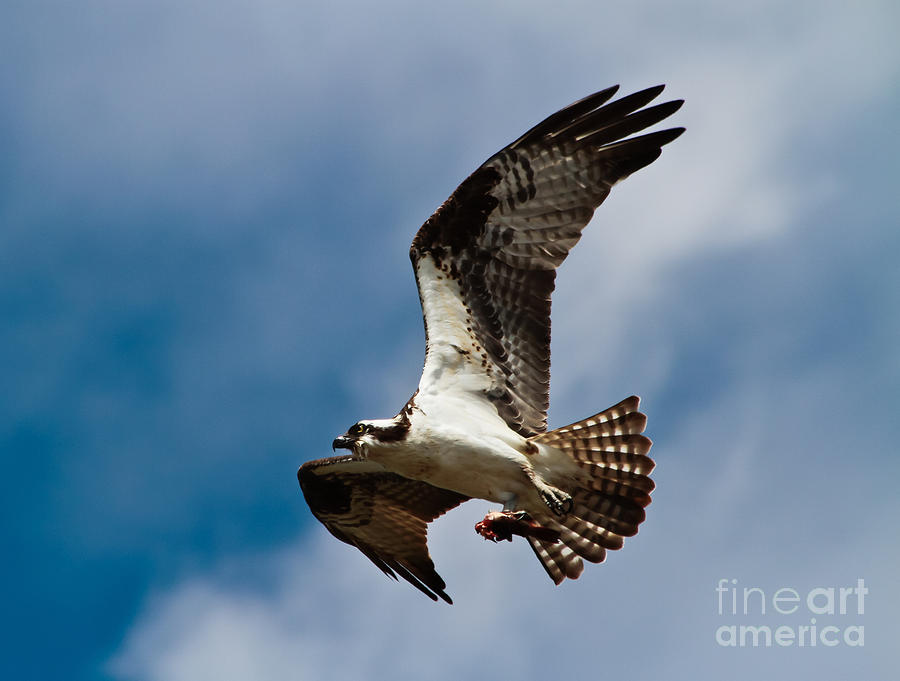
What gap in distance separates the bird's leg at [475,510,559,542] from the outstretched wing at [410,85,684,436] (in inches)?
32.9

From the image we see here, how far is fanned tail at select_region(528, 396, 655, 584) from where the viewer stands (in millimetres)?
9766

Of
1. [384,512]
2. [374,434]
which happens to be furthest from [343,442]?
[384,512]

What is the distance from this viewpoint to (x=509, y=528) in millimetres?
9281

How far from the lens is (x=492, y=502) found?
976 centimetres

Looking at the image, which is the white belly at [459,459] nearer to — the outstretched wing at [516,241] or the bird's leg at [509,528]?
the bird's leg at [509,528]

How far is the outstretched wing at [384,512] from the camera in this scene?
1080 centimetres

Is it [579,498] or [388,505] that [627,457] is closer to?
[579,498]

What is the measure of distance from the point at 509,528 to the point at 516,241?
234cm

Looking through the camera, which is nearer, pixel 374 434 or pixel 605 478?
pixel 374 434

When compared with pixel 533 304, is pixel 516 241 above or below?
above

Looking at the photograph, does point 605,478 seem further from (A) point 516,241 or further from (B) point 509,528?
(A) point 516,241

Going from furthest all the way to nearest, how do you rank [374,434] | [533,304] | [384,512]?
[384,512] → [533,304] → [374,434]

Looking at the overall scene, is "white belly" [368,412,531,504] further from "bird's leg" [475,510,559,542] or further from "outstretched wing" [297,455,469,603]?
"outstretched wing" [297,455,469,603]

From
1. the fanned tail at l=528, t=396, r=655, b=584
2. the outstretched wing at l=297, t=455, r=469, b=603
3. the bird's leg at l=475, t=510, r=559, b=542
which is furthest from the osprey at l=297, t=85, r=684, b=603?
the outstretched wing at l=297, t=455, r=469, b=603
